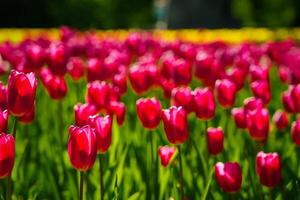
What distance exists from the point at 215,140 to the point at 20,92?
0.99 meters

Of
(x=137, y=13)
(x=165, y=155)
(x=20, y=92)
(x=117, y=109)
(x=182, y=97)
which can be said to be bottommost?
(x=137, y=13)

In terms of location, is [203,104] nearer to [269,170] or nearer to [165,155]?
[165,155]

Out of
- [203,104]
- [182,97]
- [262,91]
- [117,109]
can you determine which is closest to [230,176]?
[203,104]

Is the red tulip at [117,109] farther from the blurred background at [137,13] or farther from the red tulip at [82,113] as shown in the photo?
the blurred background at [137,13]

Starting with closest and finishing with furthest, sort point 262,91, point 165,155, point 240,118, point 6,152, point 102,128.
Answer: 1. point 6,152
2. point 102,128
3. point 165,155
4. point 240,118
5. point 262,91

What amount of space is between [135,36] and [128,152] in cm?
274

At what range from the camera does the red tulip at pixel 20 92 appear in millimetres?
2131

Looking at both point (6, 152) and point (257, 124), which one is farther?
point (257, 124)

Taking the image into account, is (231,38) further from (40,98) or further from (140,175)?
(140,175)

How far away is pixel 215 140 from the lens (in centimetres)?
277

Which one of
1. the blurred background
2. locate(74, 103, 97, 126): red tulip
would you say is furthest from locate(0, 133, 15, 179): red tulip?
the blurred background

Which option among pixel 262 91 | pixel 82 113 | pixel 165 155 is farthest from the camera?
pixel 262 91

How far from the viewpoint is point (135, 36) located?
19.4 ft

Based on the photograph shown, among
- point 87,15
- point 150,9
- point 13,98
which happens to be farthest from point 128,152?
point 150,9
